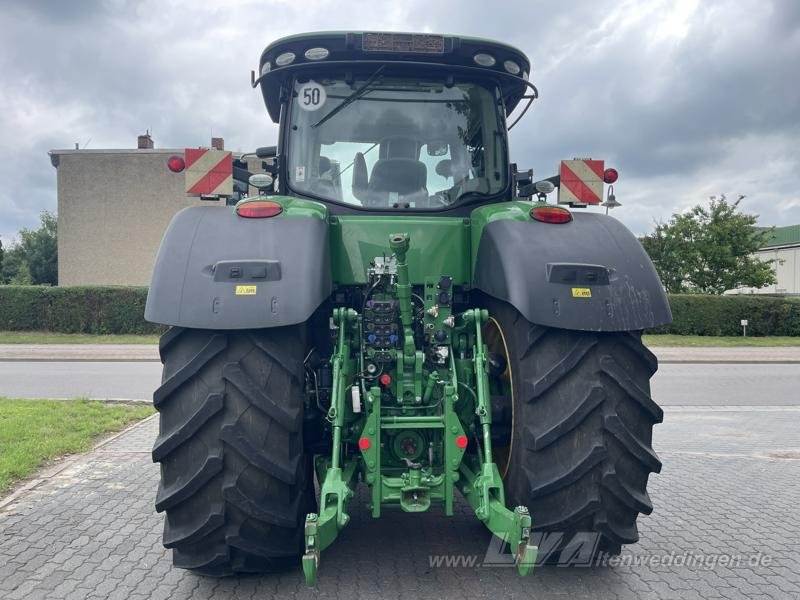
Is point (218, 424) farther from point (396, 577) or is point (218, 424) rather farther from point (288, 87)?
point (288, 87)

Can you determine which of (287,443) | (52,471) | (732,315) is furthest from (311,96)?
(732,315)

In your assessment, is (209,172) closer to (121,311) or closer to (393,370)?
(393,370)

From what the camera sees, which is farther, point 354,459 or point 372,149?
point 372,149

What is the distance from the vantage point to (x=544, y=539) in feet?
9.93

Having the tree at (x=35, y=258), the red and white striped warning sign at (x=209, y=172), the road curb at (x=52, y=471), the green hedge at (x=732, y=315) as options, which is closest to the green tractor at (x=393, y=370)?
the red and white striped warning sign at (x=209, y=172)

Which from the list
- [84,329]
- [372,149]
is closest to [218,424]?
[372,149]

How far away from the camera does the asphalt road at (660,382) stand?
10.5 metres

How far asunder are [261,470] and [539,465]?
128cm

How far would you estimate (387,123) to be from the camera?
13.0 ft

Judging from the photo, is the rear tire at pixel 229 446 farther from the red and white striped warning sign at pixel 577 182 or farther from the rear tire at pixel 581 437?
the red and white striped warning sign at pixel 577 182

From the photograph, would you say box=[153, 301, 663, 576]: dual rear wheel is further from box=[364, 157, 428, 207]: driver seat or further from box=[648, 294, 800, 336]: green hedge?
box=[648, 294, 800, 336]: green hedge

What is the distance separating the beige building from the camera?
99.5 ft

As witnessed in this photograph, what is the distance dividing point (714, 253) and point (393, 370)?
86.5ft

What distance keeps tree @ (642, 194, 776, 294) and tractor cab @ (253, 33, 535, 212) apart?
25212mm
